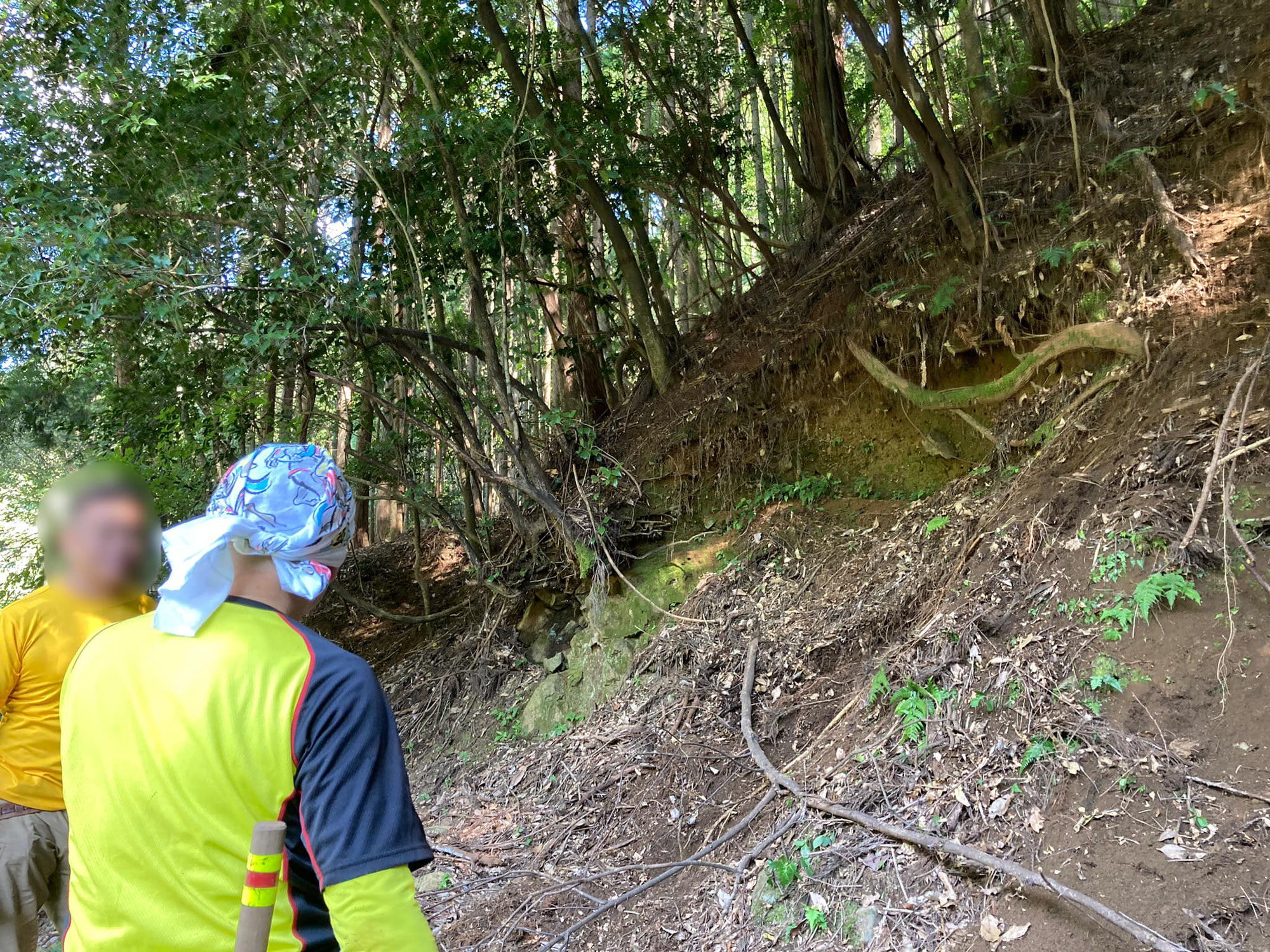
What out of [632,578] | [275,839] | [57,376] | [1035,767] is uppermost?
[57,376]

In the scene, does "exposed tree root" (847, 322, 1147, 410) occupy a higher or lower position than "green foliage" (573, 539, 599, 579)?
higher

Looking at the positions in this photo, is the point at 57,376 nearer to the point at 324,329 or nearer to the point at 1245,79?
the point at 324,329

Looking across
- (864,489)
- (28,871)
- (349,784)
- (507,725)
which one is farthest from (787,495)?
(349,784)

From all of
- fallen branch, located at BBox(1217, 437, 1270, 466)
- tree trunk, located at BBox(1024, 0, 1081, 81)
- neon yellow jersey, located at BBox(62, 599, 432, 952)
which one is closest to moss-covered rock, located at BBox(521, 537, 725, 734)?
fallen branch, located at BBox(1217, 437, 1270, 466)

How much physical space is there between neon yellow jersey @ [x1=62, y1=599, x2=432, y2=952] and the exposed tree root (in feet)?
17.1

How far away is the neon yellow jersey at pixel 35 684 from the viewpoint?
3.11 meters

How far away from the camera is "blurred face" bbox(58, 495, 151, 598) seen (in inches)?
102

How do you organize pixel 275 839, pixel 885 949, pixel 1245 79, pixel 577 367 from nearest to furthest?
pixel 275 839 < pixel 885 949 < pixel 1245 79 < pixel 577 367

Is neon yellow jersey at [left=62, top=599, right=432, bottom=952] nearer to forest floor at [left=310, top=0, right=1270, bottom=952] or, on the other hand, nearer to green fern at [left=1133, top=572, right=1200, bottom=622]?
forest floor at [left=310, top=0, right=1270, bottom=952]

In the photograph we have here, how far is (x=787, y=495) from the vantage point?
732 centimetres

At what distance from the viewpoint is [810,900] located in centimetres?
375

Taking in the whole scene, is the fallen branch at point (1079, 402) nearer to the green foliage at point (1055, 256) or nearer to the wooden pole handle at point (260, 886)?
the green foliage at point (1055, 256)

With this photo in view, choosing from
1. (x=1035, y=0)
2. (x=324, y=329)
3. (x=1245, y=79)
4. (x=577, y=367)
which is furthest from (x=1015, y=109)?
(x=324, y=329)

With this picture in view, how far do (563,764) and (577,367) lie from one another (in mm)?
5020
